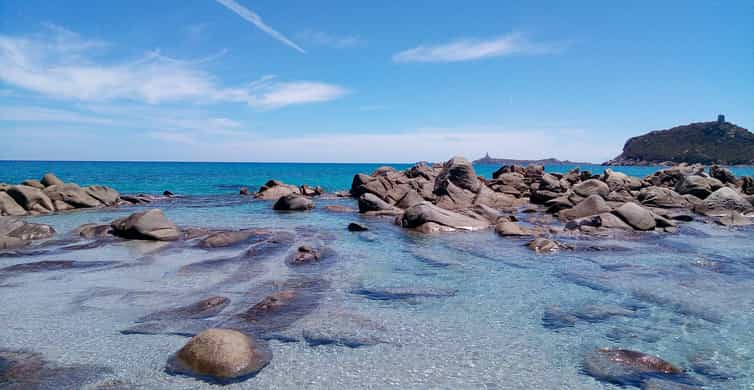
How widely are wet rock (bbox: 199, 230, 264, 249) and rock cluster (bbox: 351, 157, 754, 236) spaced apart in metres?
7.44

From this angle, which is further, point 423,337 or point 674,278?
point 674,278

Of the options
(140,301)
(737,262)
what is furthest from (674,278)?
(140,301)

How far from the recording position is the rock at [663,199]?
3142 cm

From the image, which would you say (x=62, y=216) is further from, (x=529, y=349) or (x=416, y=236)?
(x=529, y=349)

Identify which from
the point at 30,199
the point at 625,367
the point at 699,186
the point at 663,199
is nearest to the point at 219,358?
the point at 625,367

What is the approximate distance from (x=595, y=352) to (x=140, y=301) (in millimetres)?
9233

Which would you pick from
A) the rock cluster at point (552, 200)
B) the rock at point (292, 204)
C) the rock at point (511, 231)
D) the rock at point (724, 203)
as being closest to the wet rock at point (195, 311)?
the rock cluster at point (552, 200)

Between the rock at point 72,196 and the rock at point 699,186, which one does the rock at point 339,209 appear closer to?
the rock at point 72,196

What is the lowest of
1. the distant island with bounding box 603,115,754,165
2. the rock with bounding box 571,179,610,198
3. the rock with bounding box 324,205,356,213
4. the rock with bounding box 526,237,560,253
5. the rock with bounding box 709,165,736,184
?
the rock with bounding box 324,205,356,213

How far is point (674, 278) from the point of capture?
41.7ft

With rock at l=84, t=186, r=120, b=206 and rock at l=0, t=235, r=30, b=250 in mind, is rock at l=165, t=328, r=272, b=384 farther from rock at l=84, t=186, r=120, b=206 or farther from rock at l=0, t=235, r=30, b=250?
rock at l=84, t=186, r=120, b=206

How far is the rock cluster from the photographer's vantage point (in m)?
21.7

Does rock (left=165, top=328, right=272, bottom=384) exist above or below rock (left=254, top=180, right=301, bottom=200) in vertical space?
below

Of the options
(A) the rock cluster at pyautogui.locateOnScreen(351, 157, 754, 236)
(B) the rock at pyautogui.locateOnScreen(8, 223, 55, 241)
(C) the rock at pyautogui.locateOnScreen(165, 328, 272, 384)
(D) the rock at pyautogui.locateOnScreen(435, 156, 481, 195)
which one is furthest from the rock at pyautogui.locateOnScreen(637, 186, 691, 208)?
(B) the rock at pyautogui.locateOnScreen(8, 223, 55, 241)
